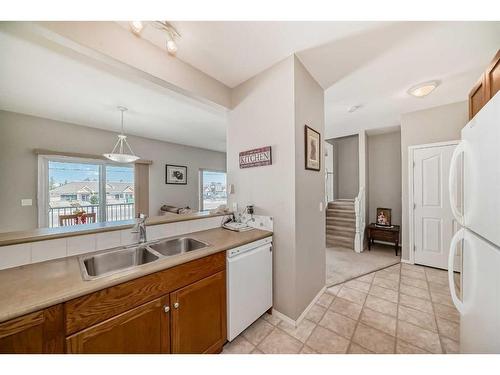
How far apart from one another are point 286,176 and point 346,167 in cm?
403

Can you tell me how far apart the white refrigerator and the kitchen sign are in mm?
1300

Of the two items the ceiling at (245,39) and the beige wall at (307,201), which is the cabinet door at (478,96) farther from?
the beige wall at (307,201)

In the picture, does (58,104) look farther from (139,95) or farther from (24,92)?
(139,95)

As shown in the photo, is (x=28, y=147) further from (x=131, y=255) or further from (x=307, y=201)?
(x=307, y=201)

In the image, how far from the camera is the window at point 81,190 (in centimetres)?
340

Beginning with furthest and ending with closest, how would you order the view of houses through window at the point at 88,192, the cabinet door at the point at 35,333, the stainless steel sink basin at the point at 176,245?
the view of houses through window at the point at 88,192 < the stainless steel sink basin at the point at 176,245 < the cabinet door at the point at 35,333

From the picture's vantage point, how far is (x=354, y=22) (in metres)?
1.38

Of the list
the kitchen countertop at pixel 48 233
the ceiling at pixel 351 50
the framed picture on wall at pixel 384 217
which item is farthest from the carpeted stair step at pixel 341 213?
the kitchen countertop at pixel 48 233

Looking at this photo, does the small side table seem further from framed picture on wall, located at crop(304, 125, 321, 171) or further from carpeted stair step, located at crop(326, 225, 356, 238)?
framed picture on wall, located at crop(304, 125, 321, 171)

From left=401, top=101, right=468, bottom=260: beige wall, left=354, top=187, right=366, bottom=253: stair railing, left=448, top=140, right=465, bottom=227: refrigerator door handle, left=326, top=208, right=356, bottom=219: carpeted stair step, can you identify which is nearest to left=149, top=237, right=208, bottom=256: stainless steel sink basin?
left=448, top=140, right=465, bottom=227: refrigerator door handle

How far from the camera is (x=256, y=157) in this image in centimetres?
192

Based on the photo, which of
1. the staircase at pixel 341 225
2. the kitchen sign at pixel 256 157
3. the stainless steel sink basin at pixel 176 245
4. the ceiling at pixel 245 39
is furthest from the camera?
the staircase at pixel 341 225

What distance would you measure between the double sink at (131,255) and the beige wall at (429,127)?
3.43m
